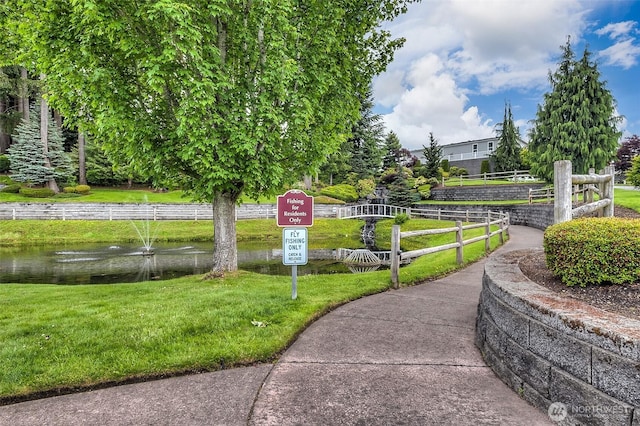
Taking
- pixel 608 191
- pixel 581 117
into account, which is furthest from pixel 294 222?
pixel 581 117

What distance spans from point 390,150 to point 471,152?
58.1 ft

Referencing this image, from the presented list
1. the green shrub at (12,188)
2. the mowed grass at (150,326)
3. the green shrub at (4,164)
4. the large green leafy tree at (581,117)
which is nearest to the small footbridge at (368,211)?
the large green leafy tree at (581,117)

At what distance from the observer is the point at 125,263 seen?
15.0m

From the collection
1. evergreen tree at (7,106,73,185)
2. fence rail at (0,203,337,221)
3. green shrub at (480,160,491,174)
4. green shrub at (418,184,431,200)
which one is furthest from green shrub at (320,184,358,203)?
evergreen tree at (7,106,73,185)

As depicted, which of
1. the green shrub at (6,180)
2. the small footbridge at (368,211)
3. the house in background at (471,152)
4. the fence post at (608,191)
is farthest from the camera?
the house in background at (471,152)

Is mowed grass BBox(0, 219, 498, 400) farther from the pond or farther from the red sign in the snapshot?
the pond

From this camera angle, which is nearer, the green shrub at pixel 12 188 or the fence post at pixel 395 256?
the fence post at pixel 395 256

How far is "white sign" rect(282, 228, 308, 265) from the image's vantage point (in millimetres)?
6066

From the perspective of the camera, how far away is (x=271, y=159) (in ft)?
27.2

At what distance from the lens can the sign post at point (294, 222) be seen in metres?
5.96

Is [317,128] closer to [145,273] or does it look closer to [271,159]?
[271,159]

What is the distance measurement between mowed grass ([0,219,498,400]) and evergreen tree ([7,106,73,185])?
27.5m

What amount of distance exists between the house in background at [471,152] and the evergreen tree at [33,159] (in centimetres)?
4975

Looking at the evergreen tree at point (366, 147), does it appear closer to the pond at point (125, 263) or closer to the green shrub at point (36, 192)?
the pond at point (125, 263)
